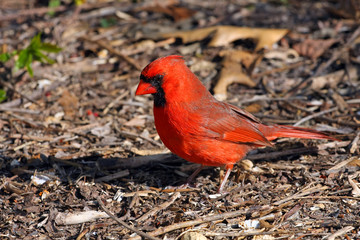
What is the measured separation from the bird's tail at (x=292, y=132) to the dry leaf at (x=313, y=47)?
6.56ft

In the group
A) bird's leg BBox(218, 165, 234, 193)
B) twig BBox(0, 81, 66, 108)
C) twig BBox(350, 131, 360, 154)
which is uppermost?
twig BBox(0, 81, 66, 108)

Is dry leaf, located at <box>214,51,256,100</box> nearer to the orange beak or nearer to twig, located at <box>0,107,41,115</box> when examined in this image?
the orange beak

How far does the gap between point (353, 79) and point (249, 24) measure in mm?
1730

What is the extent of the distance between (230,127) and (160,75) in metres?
0.79

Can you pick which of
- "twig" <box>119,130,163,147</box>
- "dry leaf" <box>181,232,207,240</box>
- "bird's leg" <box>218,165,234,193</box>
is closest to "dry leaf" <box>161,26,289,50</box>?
"twig" <box>119,130,163,147</box>

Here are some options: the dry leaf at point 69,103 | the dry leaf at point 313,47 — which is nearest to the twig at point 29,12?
the dry leaf at point 69,103

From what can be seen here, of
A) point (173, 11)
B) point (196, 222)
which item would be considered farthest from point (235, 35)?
point (196, 222)

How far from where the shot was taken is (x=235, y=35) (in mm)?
6016

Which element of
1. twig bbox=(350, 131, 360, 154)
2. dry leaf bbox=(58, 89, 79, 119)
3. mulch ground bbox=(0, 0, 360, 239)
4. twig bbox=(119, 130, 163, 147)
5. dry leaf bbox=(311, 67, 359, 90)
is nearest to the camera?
mulch ground bbox=(0, 0, 360, 239)

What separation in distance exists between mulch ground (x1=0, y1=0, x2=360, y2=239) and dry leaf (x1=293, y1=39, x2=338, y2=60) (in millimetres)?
14

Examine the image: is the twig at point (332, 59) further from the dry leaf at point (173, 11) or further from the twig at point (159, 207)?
the twig at point (159, 207)

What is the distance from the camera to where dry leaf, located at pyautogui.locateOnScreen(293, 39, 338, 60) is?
19.4ft

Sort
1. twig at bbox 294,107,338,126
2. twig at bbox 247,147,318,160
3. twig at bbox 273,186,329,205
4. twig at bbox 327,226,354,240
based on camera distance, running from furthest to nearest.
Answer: twig at bbox 294,107,338,126 → twig at bbox 247,147,318,160 → twig at bbox 273,186,329,205 → twig at bbox 327,226,354,240

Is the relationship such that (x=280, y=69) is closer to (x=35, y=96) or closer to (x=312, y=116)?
(x=312, y=116)
